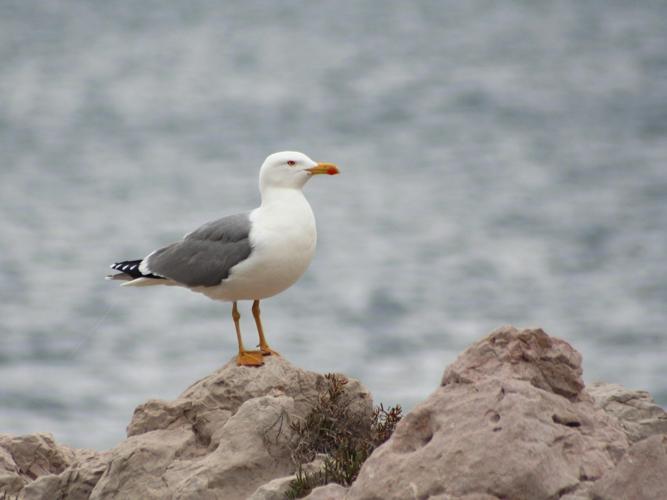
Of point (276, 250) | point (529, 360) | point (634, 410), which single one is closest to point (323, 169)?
point (276, 250)

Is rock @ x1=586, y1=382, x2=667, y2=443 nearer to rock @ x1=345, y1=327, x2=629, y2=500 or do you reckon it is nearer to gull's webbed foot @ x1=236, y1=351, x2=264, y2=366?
rock @ x1=345, y1=327, x2=629, y2=500

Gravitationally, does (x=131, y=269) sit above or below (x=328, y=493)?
above

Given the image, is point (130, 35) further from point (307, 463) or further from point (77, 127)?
point (307, 463)

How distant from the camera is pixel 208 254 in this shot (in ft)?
39.0

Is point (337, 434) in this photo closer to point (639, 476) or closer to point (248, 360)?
point (248, 360)

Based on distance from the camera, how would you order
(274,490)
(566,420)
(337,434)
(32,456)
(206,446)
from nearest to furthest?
(566,420), (274,490), (337,434), (206,446), (32,456)

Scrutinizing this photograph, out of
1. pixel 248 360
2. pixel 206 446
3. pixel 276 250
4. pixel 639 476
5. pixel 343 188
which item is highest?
pixel 343 188

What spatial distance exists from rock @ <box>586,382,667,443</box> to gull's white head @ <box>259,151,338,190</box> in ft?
8.97

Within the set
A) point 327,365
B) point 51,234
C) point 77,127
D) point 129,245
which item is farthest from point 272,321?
point 77,127

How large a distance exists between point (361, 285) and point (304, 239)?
3492 cm

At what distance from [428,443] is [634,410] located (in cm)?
290

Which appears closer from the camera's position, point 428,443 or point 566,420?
point 428,443

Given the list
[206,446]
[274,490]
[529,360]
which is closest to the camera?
[529,360]

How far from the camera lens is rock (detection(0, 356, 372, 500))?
1046 centimetres
